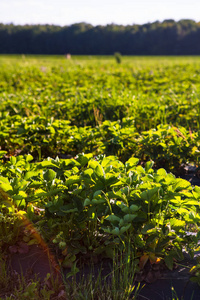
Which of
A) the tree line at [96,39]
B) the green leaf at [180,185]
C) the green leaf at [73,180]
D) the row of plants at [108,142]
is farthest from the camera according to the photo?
the tree line at [96,39]

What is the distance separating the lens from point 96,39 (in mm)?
74000

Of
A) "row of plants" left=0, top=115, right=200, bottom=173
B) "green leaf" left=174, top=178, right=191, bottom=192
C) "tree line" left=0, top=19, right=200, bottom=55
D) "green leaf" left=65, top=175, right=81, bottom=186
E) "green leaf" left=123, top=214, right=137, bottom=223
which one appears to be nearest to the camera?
"green leaf" left=123, top=214, right=137, bottom=223

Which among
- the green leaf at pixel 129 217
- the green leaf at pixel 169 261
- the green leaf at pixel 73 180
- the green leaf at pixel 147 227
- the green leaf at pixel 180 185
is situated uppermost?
the green leaf at pixel 73 180

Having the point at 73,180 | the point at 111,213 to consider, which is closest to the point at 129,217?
the point at 111,213

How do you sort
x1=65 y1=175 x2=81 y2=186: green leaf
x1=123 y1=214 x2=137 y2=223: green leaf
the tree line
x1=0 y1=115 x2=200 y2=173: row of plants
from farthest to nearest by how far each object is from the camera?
the tree line, x1=0 y1=115 x2=200 y2=173: row of plants, x1=65 y1=175 x2=81 y2=186: green leaf, x1=123 y1=214 x2=137 y2=223: green leaf

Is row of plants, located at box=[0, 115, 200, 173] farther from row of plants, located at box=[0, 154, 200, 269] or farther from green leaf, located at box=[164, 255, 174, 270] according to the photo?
green leaf, located at box=[164, 255, 174, 270]

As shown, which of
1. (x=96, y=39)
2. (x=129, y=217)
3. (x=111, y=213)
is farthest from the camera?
(x=96, y=39)

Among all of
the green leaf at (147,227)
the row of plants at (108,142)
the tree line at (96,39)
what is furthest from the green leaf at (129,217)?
the tree line at (96,39)

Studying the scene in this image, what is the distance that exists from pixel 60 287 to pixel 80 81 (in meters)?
8.55

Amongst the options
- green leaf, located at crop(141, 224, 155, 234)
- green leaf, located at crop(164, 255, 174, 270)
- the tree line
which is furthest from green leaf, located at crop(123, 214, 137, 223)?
the tree line

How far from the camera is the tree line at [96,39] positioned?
2837 inches

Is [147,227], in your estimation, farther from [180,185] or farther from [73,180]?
[73,180]

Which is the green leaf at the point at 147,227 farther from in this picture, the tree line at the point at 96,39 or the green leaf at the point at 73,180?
the tree line at the point at 96,39

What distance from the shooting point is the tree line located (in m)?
72.1
